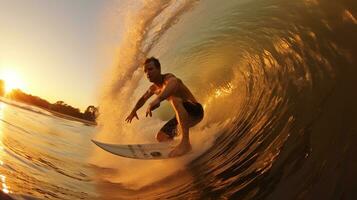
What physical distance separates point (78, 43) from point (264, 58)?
47.4 inches

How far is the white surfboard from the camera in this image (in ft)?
9.07

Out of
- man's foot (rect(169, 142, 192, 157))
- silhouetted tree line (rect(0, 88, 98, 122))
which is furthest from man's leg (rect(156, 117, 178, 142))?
silhouetted tree line (rect(0, 88, 98, 122))

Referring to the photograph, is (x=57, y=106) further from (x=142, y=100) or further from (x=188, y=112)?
(x=188, y=112)

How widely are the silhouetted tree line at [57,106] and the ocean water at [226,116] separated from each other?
0.24 feet

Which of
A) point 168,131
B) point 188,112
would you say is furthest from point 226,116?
point 168,131

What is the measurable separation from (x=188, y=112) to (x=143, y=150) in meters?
0.33

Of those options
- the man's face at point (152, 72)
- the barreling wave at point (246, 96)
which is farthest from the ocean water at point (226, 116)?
the man's face at point (152, 72)

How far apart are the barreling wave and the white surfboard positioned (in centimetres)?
4

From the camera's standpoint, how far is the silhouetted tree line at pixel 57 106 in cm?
329

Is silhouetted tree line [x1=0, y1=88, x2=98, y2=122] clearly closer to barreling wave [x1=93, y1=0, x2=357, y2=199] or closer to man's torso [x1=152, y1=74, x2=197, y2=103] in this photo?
barreling wave [x1=93, y1=0, x2=357, y2=199]

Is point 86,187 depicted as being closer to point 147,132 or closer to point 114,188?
point 114,188

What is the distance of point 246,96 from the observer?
3025mm

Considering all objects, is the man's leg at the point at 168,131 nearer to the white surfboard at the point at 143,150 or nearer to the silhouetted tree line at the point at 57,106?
the white surfboard at the point at 143,150

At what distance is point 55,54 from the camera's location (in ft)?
10.8
